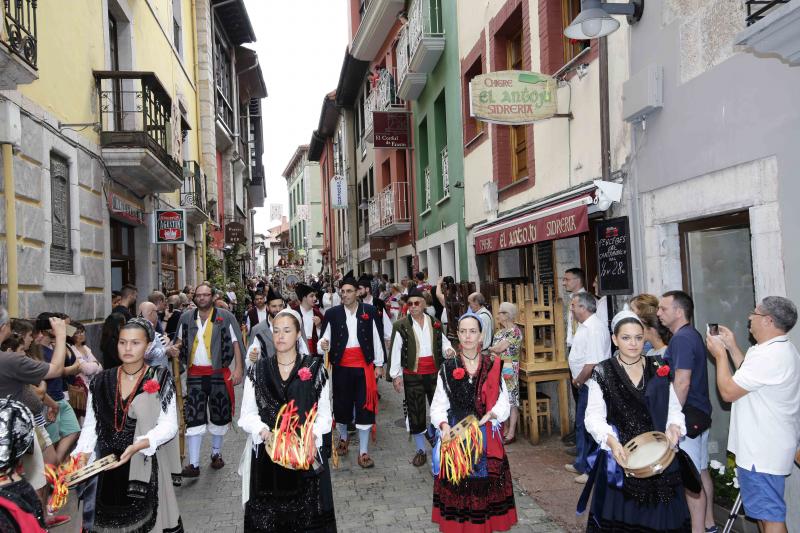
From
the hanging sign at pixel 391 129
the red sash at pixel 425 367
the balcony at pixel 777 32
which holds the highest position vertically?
the hanging sign at pixel 391 129

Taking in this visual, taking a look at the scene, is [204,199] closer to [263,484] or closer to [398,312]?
[398,312]

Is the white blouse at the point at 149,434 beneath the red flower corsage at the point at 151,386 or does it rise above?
beneath

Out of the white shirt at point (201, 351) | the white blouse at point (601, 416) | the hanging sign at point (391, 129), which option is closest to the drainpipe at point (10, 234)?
the white shirt at point (201, 351)

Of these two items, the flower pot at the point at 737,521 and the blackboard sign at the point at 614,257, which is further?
the blackboard sign at the point at 614,257

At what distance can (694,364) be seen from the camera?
4.41 meters

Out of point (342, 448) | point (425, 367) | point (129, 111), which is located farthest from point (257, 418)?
point (129, 111)

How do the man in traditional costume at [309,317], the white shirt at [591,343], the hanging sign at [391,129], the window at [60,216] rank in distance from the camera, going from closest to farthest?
the white shirt at [591,343], the man in traditional costume at [309,317], the window at [60,216], the hanging sign at [391,129]

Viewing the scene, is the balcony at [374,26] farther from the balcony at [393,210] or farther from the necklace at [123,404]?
the necklace at [123,404]

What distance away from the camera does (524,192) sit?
10.1 metres

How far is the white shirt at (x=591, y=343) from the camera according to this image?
5.98 meters

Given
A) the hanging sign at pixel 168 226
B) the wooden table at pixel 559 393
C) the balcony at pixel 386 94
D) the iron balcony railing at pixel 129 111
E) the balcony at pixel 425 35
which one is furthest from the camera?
the balcony at pixel 386 94

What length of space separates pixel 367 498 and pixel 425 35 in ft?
35.4

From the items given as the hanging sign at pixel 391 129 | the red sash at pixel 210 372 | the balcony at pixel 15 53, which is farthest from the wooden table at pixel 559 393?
the hanging sign at pixel 391 129

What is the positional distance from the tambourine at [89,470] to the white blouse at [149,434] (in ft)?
0.62
